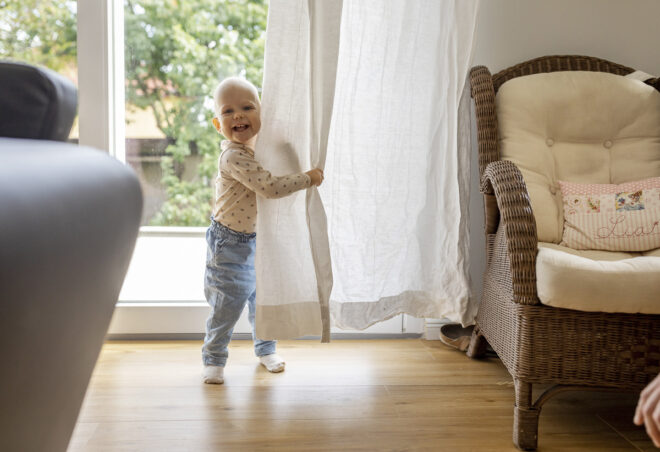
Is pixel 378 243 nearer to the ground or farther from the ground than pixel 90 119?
nearer to the ground

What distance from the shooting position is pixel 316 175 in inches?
61.4

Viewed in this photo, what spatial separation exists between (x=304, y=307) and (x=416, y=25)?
3.02ft

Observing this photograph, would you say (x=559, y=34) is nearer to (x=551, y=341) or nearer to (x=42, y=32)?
(x=551, y=341)

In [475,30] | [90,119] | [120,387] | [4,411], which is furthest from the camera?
[90,119]

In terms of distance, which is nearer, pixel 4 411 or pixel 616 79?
pixel 4 411

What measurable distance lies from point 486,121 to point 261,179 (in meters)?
0.72

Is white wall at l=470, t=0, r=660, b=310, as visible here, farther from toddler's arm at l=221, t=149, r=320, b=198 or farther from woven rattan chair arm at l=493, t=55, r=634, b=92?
toddler's arm at l=221, t=149, r=320, b=198

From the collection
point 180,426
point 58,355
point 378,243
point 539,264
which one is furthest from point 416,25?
point 58,355

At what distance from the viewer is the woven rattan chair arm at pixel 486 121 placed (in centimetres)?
170

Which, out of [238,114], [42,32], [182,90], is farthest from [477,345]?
[42,32]

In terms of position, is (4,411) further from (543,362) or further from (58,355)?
(543,362)

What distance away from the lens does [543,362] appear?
1.33m

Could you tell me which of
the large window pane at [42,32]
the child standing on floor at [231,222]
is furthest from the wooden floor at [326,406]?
the large window pane at [42,32]

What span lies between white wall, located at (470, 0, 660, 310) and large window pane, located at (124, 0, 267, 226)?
866 millimetres
